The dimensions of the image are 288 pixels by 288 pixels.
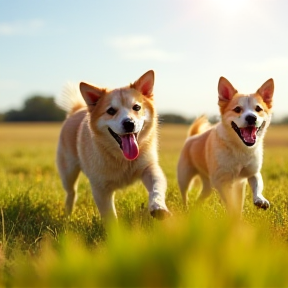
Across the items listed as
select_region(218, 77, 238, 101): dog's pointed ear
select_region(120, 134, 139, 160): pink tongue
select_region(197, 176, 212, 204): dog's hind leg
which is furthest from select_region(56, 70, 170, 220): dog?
select_region(197, 176, 212, 204): dog's hind leg

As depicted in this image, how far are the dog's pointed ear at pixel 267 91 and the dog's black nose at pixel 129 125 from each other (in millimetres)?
1851

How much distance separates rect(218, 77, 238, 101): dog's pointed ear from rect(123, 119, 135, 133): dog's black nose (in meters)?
1.61

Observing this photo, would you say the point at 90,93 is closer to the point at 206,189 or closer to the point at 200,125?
the point at 206,189

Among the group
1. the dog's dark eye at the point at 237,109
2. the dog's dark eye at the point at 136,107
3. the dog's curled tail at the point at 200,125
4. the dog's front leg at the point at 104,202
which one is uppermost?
the dog's dark eye at the point at 136,107

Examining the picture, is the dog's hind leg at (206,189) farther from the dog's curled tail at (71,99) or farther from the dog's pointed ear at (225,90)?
the dog's curled tail at (71,99)

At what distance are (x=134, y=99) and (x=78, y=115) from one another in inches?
69.3

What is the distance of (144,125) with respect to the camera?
5.11m

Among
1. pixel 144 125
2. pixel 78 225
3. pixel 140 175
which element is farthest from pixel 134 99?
pixel 78 225

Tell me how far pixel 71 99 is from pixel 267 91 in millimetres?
2814

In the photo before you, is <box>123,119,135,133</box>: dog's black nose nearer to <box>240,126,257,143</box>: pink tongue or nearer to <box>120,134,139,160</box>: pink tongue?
<box>120,134,139,160</box>: pink tongue

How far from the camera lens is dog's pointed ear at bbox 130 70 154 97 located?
511 centimetres

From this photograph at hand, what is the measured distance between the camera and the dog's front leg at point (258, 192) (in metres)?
4.72

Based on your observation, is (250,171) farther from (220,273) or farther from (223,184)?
(220,273)

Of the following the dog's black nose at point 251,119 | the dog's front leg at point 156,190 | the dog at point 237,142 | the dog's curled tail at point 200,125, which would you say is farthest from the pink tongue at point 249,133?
the dog's curled tail at point 200,125
